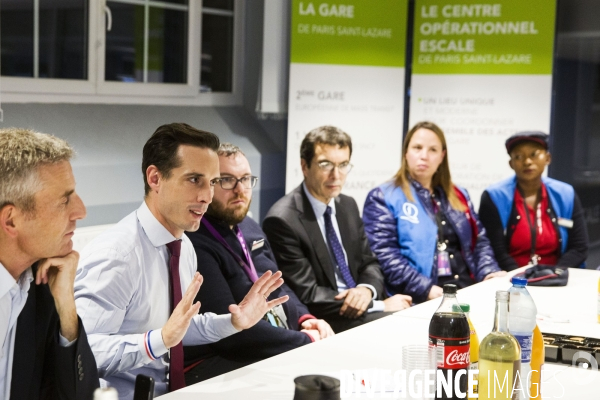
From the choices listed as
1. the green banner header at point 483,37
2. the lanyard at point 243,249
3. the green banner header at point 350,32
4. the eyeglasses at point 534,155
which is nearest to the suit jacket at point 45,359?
the lanyard at point 243,249

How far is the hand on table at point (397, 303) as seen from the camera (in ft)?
12.7

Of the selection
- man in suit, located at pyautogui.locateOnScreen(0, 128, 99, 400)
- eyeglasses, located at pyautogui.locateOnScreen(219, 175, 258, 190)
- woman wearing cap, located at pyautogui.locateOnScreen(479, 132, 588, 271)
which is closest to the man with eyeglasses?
eyeglasses, located at pyautogui.locateOnScreen(219, 175, 258, 190)

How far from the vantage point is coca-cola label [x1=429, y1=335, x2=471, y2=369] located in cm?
178

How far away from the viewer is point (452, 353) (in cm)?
178

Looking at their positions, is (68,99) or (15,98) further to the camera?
(68,99)

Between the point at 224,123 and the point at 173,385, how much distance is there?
3004mm

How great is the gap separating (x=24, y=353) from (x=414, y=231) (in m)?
2.77

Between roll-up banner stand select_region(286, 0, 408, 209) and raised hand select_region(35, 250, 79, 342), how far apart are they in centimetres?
329

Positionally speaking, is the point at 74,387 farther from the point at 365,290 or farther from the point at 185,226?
the point at 365,290

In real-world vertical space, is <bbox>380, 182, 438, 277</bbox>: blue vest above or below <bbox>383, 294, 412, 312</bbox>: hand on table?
above

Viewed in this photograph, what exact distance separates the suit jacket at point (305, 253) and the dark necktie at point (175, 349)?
Result: 49.0 inches

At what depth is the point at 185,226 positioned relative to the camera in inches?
98.7

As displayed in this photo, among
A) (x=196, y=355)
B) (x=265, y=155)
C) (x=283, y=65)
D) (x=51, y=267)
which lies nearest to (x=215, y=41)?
(x=283, y=65)

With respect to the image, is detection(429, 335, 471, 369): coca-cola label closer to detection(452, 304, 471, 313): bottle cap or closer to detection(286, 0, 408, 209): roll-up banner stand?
detection(452, 304, 471, 313): bottle cap
